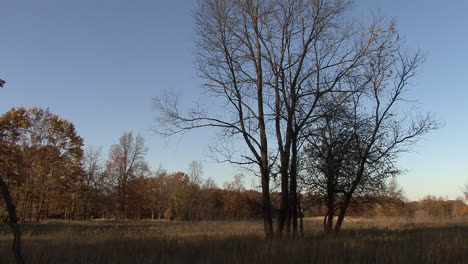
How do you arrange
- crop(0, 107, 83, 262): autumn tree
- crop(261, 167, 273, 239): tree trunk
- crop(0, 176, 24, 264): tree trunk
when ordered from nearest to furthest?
1. crop(0, 176, 24, 264): tree trunk
2. crop(261, 167, 273, 239): tree trunk
3. crop(0, 107, 83, 262): autumn tree

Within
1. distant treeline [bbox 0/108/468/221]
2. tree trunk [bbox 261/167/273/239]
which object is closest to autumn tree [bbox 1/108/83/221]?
distant treeline [bbox 0/108/468/221]

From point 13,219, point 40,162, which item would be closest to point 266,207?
point 13,219

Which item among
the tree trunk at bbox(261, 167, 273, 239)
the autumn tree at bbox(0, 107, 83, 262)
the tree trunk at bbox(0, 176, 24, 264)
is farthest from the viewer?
the autumn tree at bbox(0, 107, 83, 262)

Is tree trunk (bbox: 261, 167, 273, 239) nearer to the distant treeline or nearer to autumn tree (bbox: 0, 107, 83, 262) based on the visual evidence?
the distant treeline

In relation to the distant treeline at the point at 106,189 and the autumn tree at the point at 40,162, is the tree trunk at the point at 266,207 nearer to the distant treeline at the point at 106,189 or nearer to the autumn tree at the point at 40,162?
the distant treeline at the point at 106,189

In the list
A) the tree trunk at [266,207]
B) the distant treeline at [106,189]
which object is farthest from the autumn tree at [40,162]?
the tree trunk at [266,207]

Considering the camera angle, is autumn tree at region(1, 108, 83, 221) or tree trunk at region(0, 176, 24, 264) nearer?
tree trunk at region(0, 176, 24, 264)

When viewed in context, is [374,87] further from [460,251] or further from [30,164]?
[30,164]

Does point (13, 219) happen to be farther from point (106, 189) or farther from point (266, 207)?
point (106, 189)

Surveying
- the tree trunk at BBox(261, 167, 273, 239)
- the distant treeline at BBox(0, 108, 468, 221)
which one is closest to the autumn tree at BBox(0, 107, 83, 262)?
the distant treeline at BBox(0, 108, 468, 221)

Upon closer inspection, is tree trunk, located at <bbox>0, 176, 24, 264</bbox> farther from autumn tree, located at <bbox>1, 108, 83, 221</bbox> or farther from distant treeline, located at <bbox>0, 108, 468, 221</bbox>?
autumn tree, located at <bbox>1, 108, 83, 221</bbox>

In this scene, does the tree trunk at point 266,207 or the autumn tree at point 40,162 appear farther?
the autumn tree at point 40,162

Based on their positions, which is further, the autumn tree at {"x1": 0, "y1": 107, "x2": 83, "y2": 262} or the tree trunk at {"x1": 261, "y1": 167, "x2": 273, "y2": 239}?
the autumn tree at {"x1": 0, "y1": 107, "x2": 83, "y2": 262}

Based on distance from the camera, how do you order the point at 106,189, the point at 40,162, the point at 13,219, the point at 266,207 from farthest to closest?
the point at 106,189
the point at 40,162
the point at 266,207
the point at 13,219
